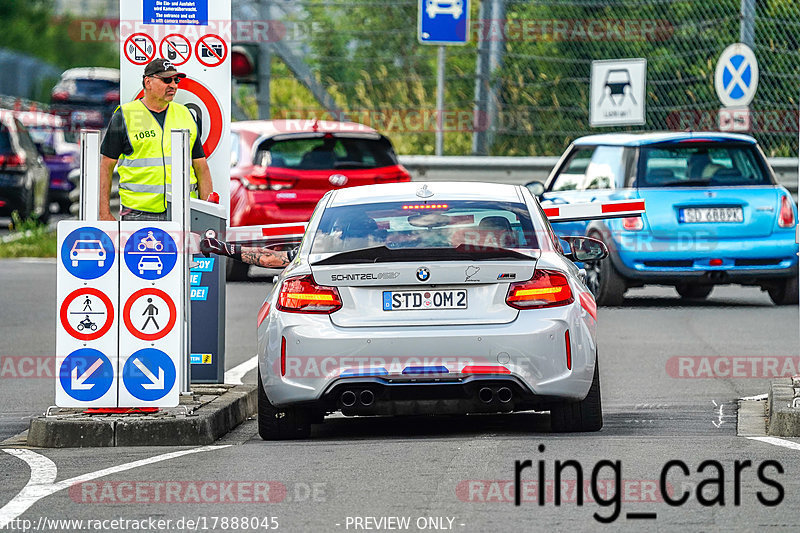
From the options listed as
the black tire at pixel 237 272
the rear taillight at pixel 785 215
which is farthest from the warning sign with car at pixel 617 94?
the rear taillight at pixel 785 215

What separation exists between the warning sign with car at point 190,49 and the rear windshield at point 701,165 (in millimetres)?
6592

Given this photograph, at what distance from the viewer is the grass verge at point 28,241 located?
2438cm

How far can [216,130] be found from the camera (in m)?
11.9

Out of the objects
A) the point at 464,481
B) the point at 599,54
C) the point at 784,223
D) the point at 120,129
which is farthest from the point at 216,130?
the point at 599,54

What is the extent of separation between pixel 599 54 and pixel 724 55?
2477 millimetres

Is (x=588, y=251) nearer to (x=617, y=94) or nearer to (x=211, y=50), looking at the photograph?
(x=211, y=50)

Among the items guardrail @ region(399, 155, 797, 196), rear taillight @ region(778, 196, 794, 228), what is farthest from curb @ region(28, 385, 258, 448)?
guardrail @ region(399, 155, 797, 196)

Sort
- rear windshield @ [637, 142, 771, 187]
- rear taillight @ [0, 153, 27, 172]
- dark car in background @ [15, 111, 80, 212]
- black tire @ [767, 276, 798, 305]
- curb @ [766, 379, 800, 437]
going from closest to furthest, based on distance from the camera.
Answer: curb @ [766, 379, 800, 437], rear windshield @ [637, 142, 771, 187], black tire @ [767, 276, 798, 305], rear taillight @ [0, 153, 27, 172], dark car in background @ [15, 111, 80, 212]

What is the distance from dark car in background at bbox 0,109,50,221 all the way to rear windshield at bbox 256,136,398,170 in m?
9.25

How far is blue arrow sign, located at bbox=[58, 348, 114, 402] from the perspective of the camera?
32.9ft

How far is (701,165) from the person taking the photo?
57.7 ft

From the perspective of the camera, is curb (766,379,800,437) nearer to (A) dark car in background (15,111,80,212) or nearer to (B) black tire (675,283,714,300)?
(B) black tire (675,283,714,300)

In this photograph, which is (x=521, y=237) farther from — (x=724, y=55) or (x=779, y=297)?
(x=724, y=55)

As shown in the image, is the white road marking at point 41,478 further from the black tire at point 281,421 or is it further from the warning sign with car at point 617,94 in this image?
the warning sign with car at point 617,94
